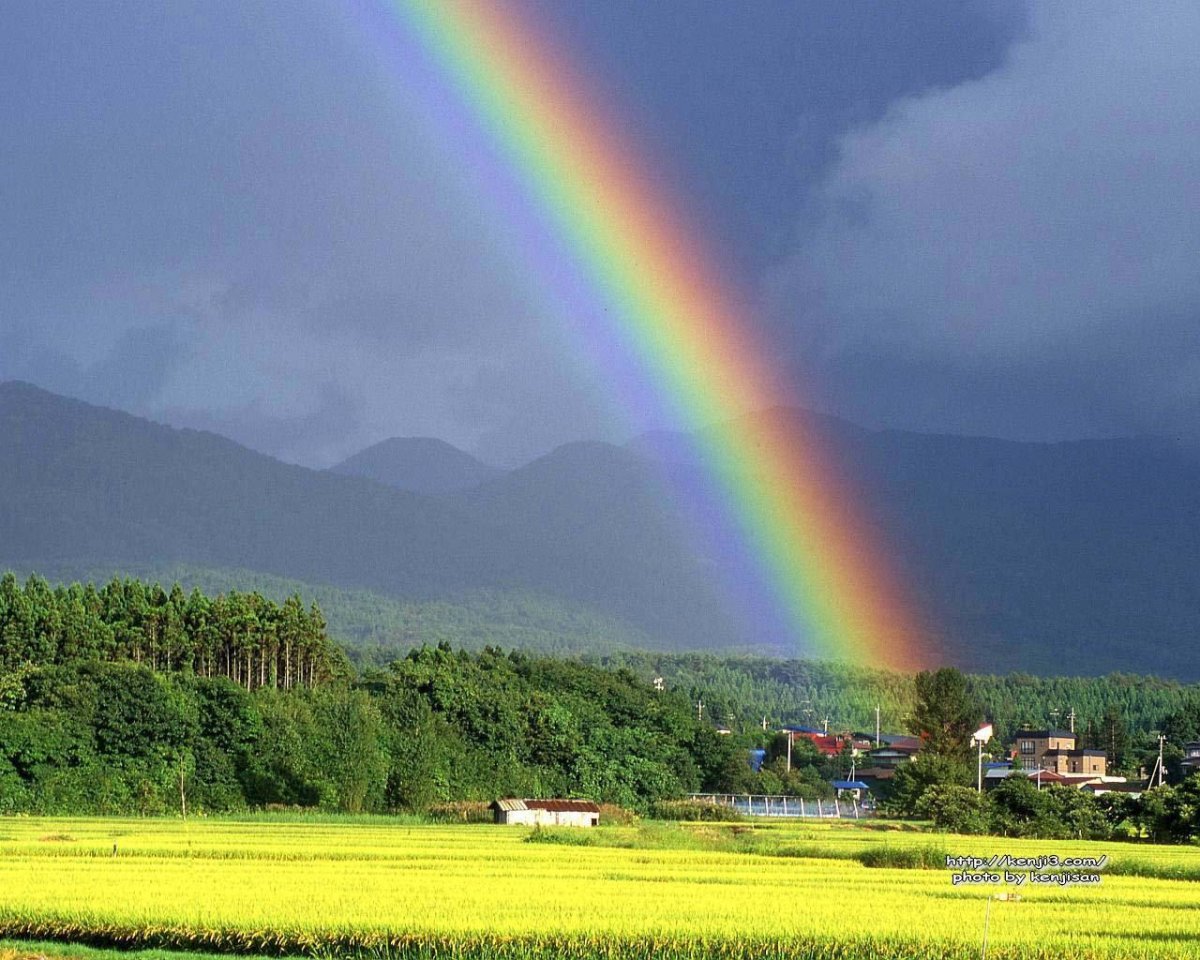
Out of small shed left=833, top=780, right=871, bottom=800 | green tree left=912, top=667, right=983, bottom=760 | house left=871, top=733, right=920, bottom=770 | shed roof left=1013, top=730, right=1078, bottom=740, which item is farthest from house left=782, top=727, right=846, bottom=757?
green tree left=912, top=667, right=983, bottom=760

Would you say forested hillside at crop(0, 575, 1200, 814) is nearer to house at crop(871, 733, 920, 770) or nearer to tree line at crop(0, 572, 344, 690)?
tree line at crop(0, 572, 344, 690)

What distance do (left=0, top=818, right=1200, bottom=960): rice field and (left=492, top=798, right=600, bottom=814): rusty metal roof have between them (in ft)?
74.7

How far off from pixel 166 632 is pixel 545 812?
3957cm

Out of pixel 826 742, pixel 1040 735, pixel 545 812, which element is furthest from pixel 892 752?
pixel 545 812

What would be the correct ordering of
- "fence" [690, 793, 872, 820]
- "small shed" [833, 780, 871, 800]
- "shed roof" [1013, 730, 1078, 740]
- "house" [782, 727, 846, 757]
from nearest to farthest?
"fence" [690, 793, 872, 820] → "small shed" [833, 780, 871, 800] → "shed roof" [1013, 730, 1078, 740] → "house" [782, 727, 846, 757]

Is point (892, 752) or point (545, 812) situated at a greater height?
point (545, 812)

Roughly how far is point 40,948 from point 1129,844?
1781 inches

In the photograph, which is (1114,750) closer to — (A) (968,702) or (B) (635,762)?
(A) (968,702)

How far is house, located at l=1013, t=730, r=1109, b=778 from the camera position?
14000 cm

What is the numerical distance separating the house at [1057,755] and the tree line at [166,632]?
64781 millimetres

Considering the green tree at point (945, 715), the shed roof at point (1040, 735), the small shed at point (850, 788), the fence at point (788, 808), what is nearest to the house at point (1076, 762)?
the shed roof at point (1040, 735)

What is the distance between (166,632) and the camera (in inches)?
3942

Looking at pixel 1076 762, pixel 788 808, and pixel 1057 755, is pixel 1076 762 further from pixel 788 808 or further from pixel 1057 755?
pixel 788 808

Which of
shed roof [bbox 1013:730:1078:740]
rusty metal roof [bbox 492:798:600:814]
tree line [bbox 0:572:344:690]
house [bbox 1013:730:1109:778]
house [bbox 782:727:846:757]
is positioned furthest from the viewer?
house [bbox 782:727:846:757]
